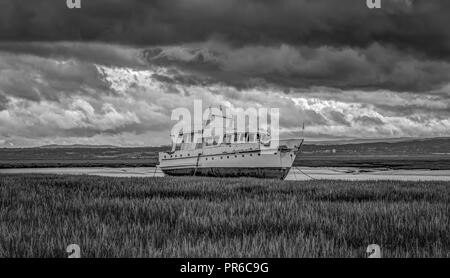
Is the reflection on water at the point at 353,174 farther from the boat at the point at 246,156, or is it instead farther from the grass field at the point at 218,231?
the grass field at the point at 218,231

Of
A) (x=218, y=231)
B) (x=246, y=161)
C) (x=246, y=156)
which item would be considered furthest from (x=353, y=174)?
(x=218, y=231)

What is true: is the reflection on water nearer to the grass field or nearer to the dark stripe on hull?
the dark stripe on hull

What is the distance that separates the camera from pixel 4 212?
12.2 meters

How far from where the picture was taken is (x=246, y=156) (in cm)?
4512

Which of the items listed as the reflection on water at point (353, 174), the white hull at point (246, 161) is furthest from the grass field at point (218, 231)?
the white hull at point (246, 161)

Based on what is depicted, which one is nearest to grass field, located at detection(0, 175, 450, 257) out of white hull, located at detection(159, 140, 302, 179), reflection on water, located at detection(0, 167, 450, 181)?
reflection on water, located at detection(0, 167, 450, 181)

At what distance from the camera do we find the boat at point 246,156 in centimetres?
4519

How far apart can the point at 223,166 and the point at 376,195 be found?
27.7 meters

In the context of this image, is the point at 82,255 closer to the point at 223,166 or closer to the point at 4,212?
the point at 4,212

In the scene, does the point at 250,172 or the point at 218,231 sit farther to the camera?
the point at 250,172

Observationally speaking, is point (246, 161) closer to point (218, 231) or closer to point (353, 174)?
point (353, 174)

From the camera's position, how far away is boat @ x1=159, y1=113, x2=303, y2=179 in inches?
1779

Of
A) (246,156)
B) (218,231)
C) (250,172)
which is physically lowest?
(218,231)
